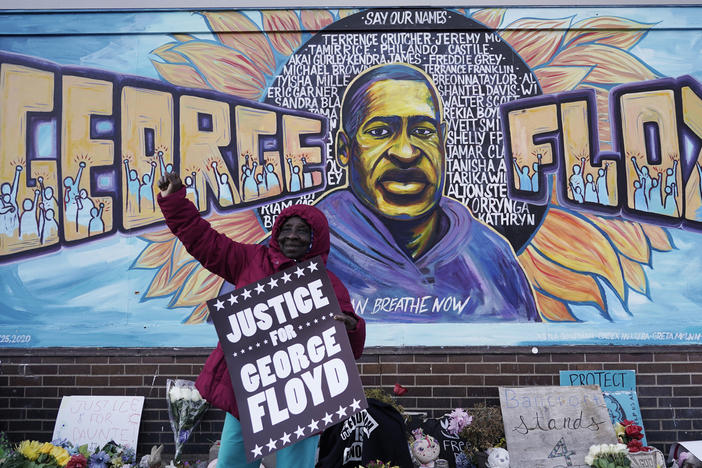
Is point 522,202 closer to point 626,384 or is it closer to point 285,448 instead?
point 626,384

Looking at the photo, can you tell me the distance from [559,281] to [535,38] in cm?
209

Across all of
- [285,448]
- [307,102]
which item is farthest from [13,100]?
[285,448]

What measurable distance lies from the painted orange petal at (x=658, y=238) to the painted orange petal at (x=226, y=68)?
3.47 meters

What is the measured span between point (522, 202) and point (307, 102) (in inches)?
79.4

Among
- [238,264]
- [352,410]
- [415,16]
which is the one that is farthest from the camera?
[415,16]

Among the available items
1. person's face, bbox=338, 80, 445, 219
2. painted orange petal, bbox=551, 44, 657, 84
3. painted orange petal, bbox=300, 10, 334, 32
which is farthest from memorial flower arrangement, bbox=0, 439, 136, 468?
painted orange petal, bbox=551, 44, 657, 84

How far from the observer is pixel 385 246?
5320 mm

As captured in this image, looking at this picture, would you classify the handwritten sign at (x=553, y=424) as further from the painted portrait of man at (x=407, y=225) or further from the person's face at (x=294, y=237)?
the person's face at (x=294, y=237)

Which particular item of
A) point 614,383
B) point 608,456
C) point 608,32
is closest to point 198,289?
point 608,456

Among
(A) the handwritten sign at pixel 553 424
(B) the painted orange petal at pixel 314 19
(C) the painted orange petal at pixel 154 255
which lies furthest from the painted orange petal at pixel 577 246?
(C) the painted orange petal at pixel 154 255

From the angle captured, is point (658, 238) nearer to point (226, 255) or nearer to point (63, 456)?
point (226, 255)

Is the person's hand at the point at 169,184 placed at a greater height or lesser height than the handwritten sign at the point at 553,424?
greater

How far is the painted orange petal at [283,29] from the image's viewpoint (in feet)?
17.9

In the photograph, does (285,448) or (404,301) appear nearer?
(285,448)
